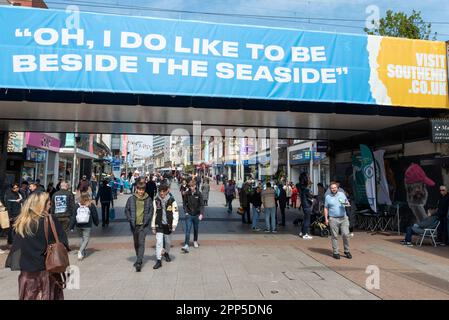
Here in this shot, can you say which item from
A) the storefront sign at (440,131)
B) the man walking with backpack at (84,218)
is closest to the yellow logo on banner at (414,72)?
the storefront sign at (440,131)

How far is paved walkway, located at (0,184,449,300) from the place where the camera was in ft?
19.2

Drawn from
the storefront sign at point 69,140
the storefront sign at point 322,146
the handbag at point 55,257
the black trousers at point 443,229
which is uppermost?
the storefront sign at point 69,140

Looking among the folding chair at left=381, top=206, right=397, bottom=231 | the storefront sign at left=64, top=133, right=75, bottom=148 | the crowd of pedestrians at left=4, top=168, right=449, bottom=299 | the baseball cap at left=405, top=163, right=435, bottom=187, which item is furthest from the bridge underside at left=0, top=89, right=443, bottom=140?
the storefront sign at left=64, top=133, right=75, bottom=148

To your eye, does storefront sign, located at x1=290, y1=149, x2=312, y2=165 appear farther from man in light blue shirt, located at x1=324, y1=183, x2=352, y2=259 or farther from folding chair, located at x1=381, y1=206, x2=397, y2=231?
man in light blue shirt, located at x1=324, y1=183, x2=352, y2=259

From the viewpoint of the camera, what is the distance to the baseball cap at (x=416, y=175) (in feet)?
37.7

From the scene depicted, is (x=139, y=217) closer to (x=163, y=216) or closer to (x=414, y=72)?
(x=163, y=216)

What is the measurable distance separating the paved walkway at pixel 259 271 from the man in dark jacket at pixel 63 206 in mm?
981

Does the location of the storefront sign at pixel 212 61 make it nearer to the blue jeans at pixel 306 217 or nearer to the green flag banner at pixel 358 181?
the blue jeans at pixel 306 217

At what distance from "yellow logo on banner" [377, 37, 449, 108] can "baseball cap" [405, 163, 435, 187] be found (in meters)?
2.69

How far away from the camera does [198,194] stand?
9305 mm

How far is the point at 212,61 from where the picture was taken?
8812mm

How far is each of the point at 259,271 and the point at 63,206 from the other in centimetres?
473

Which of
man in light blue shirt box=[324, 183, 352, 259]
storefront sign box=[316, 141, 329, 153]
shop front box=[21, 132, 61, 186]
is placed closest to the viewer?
man in light blue shirt box=[324, 183, 352, 259]
